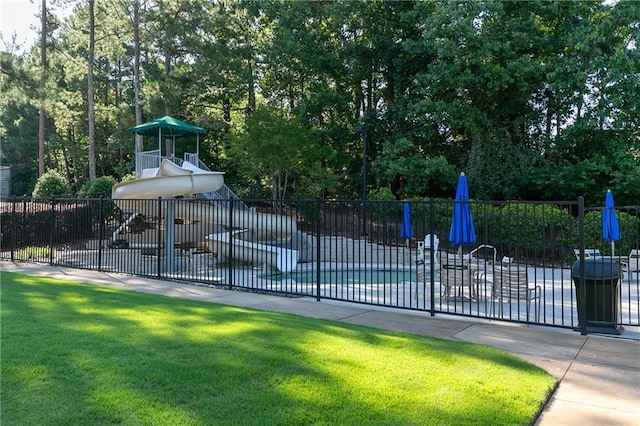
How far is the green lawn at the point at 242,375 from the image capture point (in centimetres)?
397

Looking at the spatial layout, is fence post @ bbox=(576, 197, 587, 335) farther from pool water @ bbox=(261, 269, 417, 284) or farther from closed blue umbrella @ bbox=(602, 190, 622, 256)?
closed blue umbrella @ bbox=(602, 190, 622, 256)

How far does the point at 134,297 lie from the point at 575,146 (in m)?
22.7

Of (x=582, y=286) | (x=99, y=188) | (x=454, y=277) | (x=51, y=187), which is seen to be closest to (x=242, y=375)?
(x=582, y=286)

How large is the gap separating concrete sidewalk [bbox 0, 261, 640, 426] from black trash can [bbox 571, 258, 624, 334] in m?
0.29

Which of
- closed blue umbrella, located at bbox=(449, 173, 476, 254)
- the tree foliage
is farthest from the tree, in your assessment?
closed blue umbrella, located at bbox=(449, 173, 476, 254)

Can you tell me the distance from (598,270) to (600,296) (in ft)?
1.33

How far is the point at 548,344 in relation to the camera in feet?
23.3

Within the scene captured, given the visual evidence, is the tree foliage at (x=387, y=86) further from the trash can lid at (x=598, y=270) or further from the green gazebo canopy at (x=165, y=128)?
the trash can lid at (x=598, y=270)

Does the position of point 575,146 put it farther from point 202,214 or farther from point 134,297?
point 134,297

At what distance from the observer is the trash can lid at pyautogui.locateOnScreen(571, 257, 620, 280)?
768 centimetres

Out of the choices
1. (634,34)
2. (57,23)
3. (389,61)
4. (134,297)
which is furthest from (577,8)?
(57,23)

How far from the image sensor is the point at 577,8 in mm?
22688

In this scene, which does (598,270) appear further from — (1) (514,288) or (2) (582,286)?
(1) (514,288)

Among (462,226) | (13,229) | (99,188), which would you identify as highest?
(99,188)
